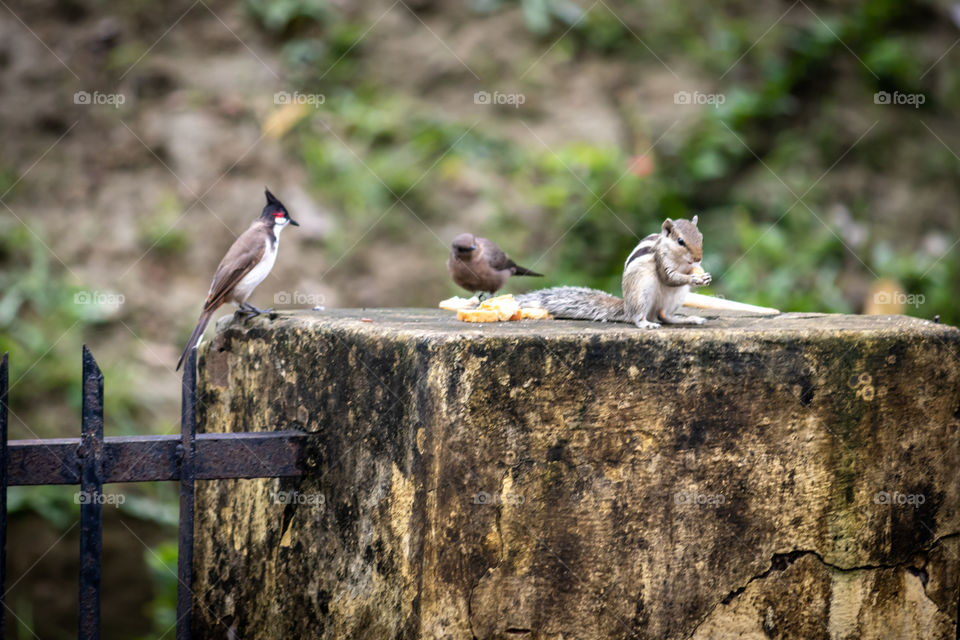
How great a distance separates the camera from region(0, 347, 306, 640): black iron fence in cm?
237

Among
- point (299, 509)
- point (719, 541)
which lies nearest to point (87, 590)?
point (299, 509)

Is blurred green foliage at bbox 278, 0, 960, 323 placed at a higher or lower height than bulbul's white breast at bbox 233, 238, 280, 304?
higher

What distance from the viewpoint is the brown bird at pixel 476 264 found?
4531 millimetres

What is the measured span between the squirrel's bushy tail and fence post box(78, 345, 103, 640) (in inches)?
56.5

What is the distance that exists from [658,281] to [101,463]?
1673 mm

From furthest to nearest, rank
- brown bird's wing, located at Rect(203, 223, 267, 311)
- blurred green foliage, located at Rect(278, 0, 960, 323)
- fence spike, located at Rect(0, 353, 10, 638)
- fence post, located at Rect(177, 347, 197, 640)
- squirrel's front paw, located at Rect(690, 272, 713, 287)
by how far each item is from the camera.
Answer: blurred green foliage, located at Rect(278, 0, 960, 323) < brown bird's wing, located at Rect(203, 223, 267, 311) < squirrel's front paw, located at Rect(690, 272, 713, 287) < fence post, located at Rect(177, 347, 197, 640) < fence spike, located at Rect(0, 353, 10, 638)

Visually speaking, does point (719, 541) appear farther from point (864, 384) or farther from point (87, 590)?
point (87, 590)

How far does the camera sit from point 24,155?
23.1 ft

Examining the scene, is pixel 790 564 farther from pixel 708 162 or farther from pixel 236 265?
pixel 708 162

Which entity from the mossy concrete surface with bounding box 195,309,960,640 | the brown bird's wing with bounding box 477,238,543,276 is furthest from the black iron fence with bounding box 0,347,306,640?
the brown bird's wing with bounding box 477,238,543,276

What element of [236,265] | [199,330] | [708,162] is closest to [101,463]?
[199,330]

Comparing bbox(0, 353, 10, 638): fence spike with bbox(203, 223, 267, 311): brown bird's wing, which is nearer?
bbox(0, 353, 10, 638): fence spike

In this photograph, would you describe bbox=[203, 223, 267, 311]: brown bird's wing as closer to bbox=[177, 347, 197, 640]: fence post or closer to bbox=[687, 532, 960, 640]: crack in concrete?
bbox=[177, 347, 197, 640]: fence post

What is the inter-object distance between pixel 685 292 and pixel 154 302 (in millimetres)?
4591
